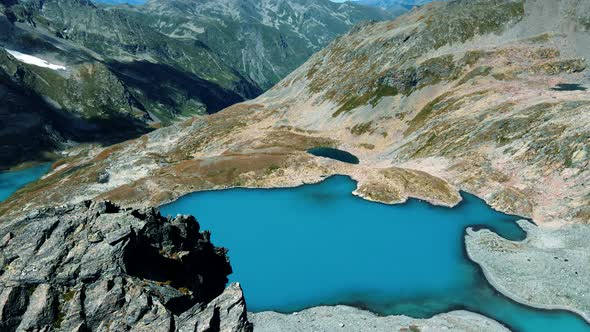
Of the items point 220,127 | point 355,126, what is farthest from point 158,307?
point 220,127

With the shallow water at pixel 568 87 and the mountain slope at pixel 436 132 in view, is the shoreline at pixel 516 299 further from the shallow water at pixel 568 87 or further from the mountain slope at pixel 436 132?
the shallow water at pixel 568 87

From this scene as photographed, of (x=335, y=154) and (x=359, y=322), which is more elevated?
(x=359, y=322)

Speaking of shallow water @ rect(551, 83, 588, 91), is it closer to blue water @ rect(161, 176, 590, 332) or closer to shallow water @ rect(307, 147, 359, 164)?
blue water @ rect(161, 176, 590, 332)

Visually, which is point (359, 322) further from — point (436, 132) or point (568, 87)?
point (568, 87)

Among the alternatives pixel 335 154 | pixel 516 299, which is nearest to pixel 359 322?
pixel 516 299

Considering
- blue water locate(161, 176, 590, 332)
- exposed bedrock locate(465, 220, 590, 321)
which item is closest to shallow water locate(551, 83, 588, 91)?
blue water locate(161, 176, 590, 332)

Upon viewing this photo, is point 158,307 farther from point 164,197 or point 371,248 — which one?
point 164,197
